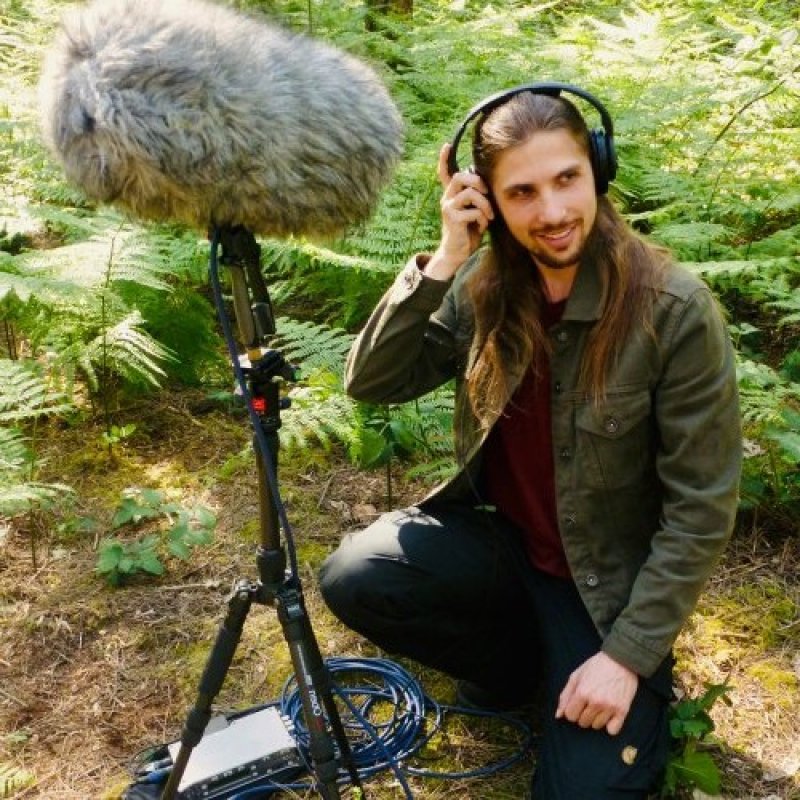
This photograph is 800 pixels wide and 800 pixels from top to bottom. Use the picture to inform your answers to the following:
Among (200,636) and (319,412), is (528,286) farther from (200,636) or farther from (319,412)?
(200,636)

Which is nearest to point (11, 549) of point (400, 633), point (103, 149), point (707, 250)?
point (400, 633)

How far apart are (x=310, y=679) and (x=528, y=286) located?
121cm

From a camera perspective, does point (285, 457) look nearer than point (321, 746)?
No

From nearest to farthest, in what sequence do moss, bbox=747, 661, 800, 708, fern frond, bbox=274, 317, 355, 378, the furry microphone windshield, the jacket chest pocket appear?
the furry microphone windshield, the jacket chest pocket, moss, bbox=747, 661, 800, 708, fern frond, bbox=274, 317, 355, 378

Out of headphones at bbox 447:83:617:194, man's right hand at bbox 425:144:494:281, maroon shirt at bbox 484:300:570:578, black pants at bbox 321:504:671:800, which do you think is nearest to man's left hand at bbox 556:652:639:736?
black pants at bbox 321:504:671:800

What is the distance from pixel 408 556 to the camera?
2461mm

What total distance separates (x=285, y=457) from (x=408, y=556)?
1.50 meters

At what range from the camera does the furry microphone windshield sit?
1.54 metres

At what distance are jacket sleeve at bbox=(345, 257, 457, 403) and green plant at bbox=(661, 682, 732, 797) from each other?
3.80ft

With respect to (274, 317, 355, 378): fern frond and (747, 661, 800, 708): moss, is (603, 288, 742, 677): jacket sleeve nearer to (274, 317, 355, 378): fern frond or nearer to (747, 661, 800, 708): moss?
(747, 661, 800, 708): moss

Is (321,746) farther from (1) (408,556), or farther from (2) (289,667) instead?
(2) (289,667)

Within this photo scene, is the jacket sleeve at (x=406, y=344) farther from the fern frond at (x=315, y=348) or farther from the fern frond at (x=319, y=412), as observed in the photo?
the fern frond at (x=315, y=348)

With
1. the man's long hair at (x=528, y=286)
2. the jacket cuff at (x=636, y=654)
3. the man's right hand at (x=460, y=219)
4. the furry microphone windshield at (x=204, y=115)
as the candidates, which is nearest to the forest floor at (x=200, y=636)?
the jacket cuff at (x=636, y=654)

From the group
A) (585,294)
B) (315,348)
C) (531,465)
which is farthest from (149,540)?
(585,294)
